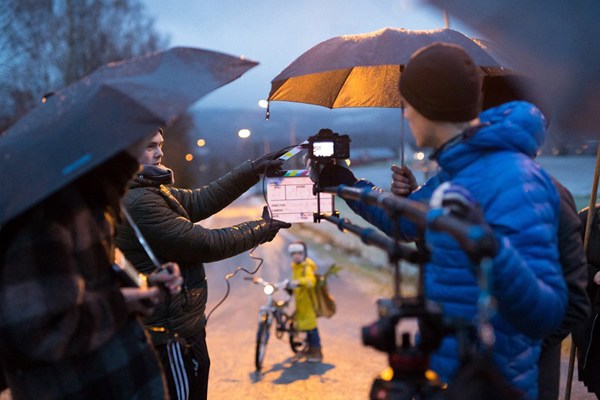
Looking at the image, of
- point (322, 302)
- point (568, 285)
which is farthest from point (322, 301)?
point (568, 285)

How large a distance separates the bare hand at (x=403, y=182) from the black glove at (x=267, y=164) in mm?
685

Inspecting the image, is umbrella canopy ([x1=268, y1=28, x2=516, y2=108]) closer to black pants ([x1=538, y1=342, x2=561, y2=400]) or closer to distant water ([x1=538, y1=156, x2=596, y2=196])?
black pants ([x1=538, y1=342, x2=561, y2=400])

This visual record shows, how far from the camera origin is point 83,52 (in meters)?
23.8

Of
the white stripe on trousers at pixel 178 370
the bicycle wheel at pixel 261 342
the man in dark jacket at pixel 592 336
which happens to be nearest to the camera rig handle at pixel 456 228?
the white stripe on trousers at pixel 178 370

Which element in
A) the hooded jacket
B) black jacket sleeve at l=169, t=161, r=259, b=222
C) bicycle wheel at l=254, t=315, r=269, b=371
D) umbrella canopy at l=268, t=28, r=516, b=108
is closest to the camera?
umbrella canopy at l=268, t=28, r=516, b=108

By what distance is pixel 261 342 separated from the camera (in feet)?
23.7

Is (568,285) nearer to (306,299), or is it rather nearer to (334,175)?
(334,175)

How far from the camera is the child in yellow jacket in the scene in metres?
7.71

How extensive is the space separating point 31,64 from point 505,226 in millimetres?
23156

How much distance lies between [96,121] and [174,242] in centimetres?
127

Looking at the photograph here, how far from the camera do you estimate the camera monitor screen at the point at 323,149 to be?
9.63ft

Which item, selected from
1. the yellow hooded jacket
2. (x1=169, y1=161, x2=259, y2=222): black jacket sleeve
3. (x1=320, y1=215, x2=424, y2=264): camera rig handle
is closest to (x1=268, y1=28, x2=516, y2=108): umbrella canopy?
(x1=169, y1=161, x2=259, y2=222): black jacket sleeve

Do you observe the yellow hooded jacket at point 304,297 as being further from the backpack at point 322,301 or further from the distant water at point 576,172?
the distant water at point 576,172

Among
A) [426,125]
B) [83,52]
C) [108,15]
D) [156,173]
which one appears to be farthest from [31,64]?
[426,125]
